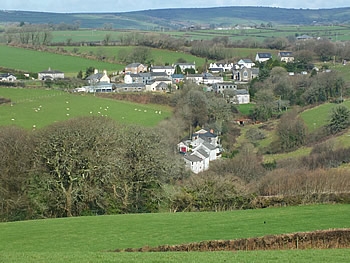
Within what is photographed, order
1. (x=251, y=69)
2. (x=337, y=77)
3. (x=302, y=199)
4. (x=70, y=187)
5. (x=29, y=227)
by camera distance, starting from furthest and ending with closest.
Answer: (x=251, y=69), (x=337, y=77), (x=70, y=187), (x=302, y=199), (x=29, y=227)

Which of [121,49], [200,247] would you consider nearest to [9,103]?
[200,247]

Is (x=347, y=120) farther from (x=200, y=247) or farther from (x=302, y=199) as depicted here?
(x=200, y=247)

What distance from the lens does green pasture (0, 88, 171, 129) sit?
48509 mm

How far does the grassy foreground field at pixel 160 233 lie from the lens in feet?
42.4

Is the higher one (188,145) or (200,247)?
(200,247)

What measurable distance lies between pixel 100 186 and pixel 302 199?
972 cm

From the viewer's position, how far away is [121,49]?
10088 centimetres

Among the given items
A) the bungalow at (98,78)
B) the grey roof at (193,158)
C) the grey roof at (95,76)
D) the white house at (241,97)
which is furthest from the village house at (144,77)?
the grey roof at (193,158)

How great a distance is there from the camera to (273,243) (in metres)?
15.3

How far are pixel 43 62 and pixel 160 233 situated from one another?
253ft

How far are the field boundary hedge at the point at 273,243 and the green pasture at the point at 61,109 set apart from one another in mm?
31872

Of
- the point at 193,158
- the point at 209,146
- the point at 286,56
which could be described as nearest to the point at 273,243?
the point at 193,158

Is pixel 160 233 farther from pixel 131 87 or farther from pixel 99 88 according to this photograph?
pixel 131 87

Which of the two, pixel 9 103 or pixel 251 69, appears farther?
pixel 251 69
